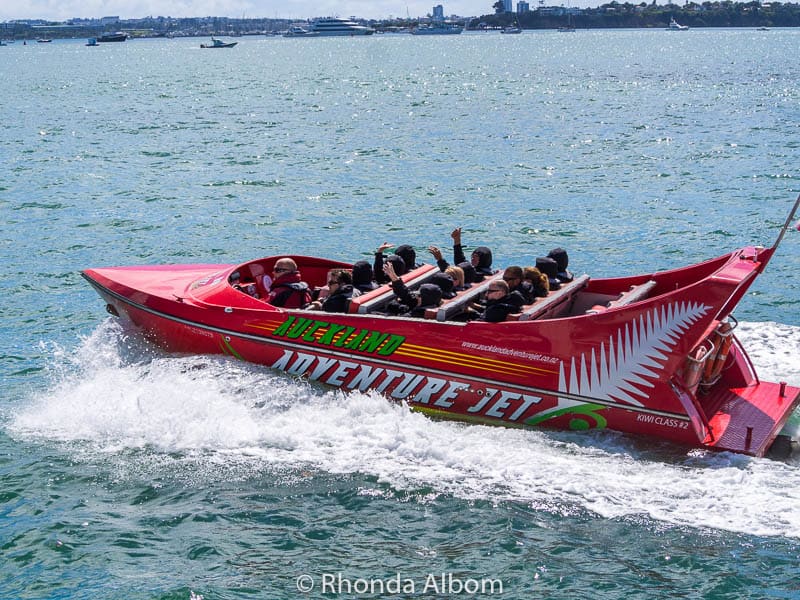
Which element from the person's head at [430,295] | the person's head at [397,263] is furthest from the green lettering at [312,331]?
the person's head at [397,263]

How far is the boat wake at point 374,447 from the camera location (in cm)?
A: 875

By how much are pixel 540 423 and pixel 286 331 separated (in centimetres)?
326

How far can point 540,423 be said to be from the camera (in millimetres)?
10242

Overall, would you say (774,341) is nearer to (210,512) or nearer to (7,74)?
(210,512)

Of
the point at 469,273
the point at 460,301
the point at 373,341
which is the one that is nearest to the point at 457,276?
the point at 469,273

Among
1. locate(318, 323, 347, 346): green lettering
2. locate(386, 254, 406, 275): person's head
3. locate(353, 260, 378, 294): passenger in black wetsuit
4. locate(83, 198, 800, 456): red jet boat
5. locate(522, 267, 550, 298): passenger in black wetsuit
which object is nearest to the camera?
locate(83, 198, 800, 456): red jet boat

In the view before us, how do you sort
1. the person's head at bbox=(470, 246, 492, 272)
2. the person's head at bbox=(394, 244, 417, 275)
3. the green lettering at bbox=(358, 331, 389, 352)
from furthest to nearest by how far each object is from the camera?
the person's head at bbox=(394, 244, 417, 275), the person's head at bbox=(470, 246, 492, 272), the green lettering at bbox=(358, 331, 389, 352)

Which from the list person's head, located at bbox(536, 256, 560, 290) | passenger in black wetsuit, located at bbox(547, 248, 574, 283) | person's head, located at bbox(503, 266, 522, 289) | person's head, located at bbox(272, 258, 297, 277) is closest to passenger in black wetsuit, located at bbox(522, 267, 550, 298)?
person's head, located at bbox(503, 266, 522, 289)

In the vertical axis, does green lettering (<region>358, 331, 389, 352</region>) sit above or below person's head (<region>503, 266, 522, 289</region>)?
below

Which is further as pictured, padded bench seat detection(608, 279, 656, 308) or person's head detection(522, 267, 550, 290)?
person's head detection(522, 267, 550, 290)

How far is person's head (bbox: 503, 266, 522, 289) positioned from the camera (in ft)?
36.1

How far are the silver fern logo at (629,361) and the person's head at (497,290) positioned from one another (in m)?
1.13

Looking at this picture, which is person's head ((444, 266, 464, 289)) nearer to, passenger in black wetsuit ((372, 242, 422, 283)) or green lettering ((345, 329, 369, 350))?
passenger in black wetsuit ((372, 242, 422, 283))

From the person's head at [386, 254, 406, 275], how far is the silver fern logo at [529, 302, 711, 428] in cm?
315
